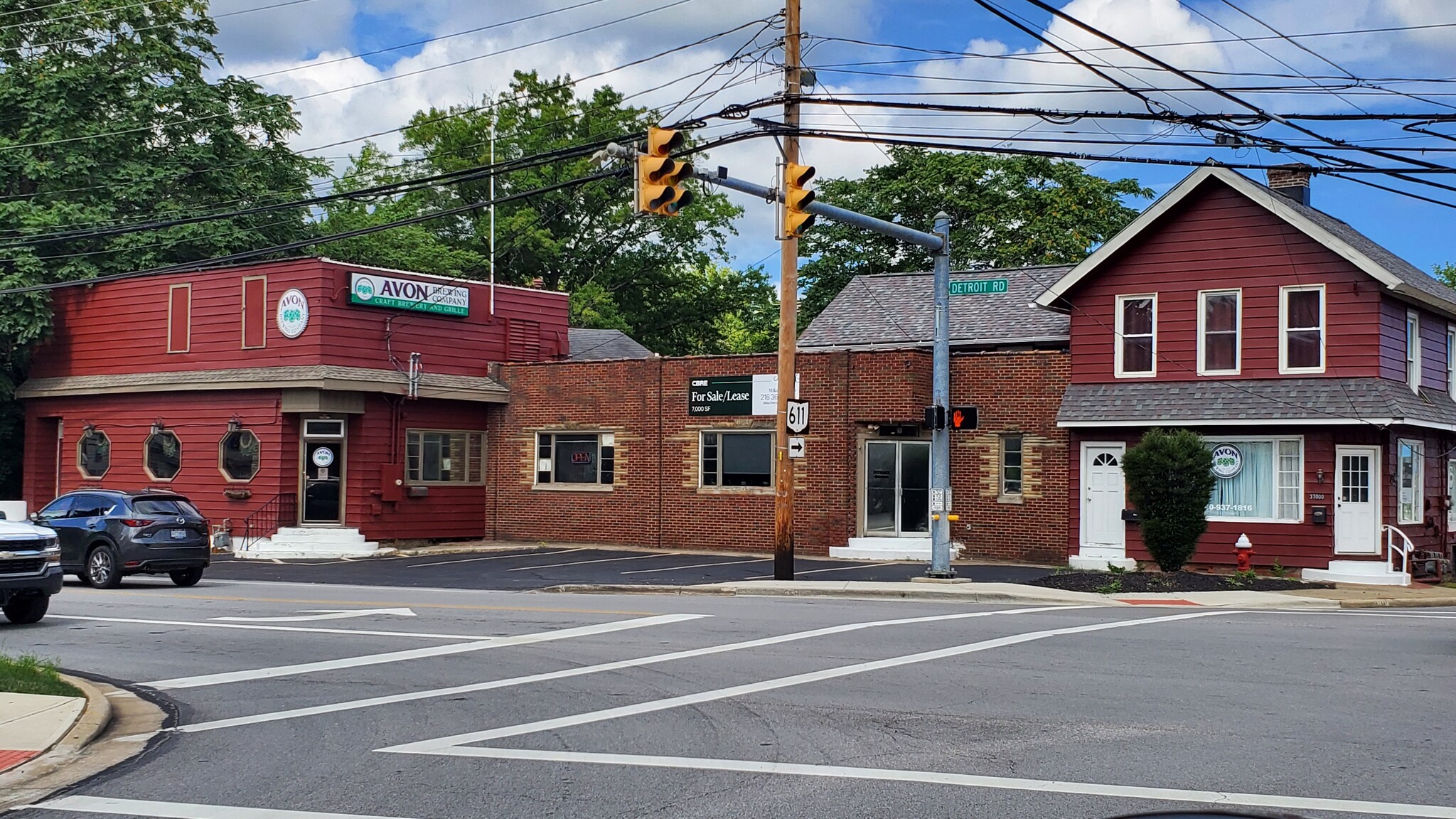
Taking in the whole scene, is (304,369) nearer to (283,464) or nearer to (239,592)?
(283,464)

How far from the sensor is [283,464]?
3216 cm

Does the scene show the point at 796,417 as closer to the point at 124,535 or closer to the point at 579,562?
the point at 579,562

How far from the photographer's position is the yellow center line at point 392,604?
1870 cm

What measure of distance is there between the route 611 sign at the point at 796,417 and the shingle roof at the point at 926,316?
9.41m

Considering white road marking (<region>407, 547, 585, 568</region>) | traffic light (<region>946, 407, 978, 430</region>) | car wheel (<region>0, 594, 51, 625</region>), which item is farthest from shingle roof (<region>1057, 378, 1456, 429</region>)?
car wheel (<region>0, 594, 51, 625</region>)

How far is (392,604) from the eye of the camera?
19875mm

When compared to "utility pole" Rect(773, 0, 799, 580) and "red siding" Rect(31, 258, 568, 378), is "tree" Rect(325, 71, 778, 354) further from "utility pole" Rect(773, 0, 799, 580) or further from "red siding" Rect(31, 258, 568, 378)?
"utility pole" Rect(773, 0, 799, 580)

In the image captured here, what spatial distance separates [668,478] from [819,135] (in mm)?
12030

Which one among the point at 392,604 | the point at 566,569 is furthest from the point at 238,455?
the point at 392,604

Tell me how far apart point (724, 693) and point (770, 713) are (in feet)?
3.30

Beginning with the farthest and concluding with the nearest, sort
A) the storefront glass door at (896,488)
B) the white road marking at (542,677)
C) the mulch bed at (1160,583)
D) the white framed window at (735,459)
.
A: the white framed window at (735,459) < the storefront glass door at (896,488) < the mulch bed at (1160,583) < the white road marking at (542,677)

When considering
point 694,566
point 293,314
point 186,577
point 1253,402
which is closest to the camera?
point 186,577

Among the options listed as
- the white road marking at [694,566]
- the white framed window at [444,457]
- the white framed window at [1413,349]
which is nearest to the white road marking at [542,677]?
the white road marking at [694,566]

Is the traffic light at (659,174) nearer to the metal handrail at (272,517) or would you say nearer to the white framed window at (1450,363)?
the metal handrail at (272,517)
